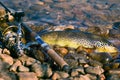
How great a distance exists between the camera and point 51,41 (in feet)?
25.6

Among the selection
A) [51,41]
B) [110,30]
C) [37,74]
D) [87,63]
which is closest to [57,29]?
[51,41]

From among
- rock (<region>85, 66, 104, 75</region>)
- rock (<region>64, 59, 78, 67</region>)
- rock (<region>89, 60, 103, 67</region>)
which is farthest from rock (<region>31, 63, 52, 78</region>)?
rock (<region>89, 60, 103, 67</region>)

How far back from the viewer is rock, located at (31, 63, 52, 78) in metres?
5.80

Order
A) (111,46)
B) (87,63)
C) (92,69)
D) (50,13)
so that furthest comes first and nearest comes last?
1. (50,13)
2. (111,46)
3. (87,63)
4. (92,69)

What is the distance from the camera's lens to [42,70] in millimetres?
5887

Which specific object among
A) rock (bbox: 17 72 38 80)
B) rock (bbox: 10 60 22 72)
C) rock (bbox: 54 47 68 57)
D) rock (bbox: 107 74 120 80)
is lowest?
rock (bbox: 54 47 68 57)

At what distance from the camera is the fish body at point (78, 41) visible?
777 cm

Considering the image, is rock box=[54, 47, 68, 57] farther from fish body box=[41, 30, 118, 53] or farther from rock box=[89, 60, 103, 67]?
rock box=[89, 60, 103, 67]

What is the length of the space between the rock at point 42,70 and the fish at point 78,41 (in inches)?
71.2

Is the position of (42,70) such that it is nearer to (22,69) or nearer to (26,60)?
(22,69)

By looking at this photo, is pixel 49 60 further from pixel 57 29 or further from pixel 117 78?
pixel 57 29

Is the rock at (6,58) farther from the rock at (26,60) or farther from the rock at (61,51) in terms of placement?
the rock at (61,51)

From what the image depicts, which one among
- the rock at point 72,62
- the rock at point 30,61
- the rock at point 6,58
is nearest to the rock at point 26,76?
the rock at point 30,61

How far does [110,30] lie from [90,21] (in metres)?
1.58
